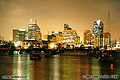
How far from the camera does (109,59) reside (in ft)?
168

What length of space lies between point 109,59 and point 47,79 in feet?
106

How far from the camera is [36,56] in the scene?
6028 cm

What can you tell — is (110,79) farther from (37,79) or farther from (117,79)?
(37,79)

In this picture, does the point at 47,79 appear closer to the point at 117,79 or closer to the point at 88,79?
the point at 88,79

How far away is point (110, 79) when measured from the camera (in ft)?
72.0

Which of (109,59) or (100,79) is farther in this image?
(109,59)

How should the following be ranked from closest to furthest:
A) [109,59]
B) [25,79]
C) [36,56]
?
[25,79] → [109,59] → [36,56]

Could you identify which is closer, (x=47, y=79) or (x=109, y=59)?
(x=47, y=79)

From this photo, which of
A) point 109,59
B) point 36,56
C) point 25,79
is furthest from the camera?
point 36,56

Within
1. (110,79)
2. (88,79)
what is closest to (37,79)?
(88,79)

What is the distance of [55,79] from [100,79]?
4.26 metres

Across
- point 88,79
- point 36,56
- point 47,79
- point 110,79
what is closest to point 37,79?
point 47,79

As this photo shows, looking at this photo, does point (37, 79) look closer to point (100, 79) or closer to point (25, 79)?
point (25, 79)

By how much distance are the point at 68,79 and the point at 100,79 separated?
3.06m
